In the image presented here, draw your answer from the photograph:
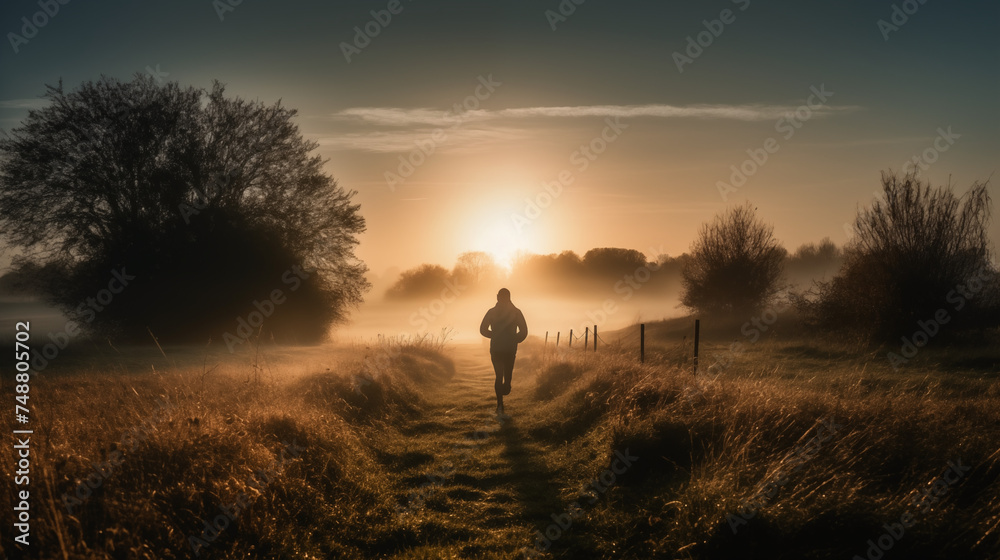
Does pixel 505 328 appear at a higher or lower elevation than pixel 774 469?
higher

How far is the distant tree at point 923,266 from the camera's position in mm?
25125

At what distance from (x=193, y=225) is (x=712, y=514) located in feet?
88.4

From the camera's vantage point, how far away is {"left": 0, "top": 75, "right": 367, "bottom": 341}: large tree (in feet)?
75.4

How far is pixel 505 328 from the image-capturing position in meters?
11.2

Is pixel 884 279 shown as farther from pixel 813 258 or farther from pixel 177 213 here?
pixel 813 258

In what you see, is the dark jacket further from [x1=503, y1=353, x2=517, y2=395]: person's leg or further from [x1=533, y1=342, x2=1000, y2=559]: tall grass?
[x1=533, y1=342, x2=1000, y2=559]: tall grass

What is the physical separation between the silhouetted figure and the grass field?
4.32 ft

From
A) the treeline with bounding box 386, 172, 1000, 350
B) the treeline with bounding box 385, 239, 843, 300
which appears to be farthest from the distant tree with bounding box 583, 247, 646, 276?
the treeline with bounding box 386, 172, 1000, 350

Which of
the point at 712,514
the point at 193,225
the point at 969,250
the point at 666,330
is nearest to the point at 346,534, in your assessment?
the point at 712,514

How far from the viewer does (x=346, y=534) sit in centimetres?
530

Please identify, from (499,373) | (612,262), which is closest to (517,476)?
(499,373)

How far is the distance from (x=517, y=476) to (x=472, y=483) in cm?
63

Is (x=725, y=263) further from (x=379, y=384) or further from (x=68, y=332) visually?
(x=68, y=332)

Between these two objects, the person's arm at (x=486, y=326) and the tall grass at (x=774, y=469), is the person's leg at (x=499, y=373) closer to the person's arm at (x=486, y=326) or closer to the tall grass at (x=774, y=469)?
the person's arm at (x=486, y=326)
